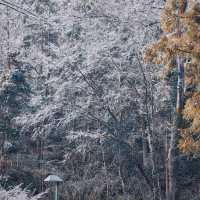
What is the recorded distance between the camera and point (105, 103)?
16.2m

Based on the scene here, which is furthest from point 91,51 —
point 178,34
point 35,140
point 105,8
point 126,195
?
point 35,140

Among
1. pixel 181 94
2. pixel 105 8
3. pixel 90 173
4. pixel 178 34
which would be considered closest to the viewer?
pixel 178 34

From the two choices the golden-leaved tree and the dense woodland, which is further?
the dense woodland

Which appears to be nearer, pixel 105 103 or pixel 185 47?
pixel 185 47

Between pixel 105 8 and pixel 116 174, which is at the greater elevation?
pixel 105 8

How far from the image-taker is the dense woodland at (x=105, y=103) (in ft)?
42.7

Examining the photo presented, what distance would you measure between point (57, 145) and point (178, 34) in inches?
539

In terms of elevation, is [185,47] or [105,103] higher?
[185,47]

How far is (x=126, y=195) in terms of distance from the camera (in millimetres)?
17969

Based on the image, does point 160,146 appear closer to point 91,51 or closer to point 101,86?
point 101,86

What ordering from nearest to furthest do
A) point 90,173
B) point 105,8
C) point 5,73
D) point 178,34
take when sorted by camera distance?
point 178,34
point 105,8
point 90,173
point 5,73

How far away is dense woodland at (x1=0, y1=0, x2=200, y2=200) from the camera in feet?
42.7

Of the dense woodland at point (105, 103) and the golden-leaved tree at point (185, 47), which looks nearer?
the golden-leaved tree at point (185, 47)

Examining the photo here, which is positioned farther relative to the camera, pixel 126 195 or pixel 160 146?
pixel 160 146
